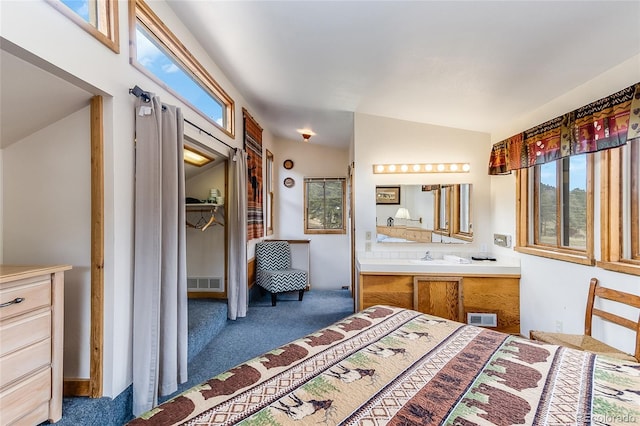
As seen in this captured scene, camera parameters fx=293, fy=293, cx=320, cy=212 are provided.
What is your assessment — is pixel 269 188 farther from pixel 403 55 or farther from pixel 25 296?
pixel 25 296

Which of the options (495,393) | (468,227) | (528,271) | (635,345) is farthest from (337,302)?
(495,393)

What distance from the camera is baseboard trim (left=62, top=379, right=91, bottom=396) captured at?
1.67 metres

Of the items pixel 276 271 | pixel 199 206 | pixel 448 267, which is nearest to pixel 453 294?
pixel 448 267

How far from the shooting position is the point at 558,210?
2.53m

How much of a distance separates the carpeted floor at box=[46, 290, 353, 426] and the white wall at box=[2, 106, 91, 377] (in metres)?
0.29

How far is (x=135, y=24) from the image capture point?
189cm

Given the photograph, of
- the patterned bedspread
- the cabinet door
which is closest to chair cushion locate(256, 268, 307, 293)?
the cabinet door

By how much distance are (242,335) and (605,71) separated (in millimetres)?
3749

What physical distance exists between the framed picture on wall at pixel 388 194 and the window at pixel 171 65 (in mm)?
1938

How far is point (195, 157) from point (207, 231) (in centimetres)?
97

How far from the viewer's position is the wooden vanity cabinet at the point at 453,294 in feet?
9.69

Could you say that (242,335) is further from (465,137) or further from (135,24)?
(465,137)

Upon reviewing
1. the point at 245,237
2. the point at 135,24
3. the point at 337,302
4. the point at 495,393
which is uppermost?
the point at 135,24

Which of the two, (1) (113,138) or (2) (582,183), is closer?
(1) (113,138)
